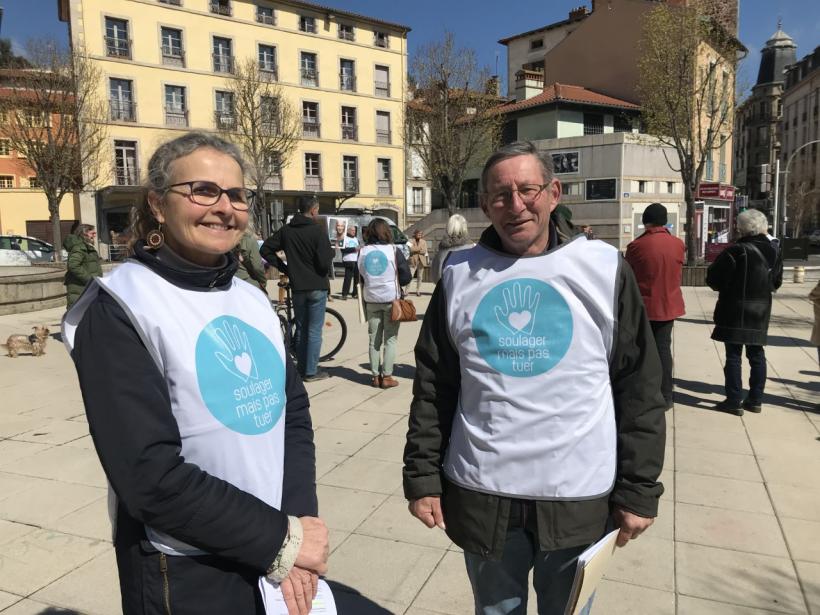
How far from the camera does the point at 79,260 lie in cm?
847

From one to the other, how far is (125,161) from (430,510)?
1397 inches

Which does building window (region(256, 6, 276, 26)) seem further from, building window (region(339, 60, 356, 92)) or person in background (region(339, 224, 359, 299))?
person in background (region(339, 224, 359, 299))

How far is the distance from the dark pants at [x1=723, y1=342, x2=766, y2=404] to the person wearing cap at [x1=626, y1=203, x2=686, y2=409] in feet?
1.94

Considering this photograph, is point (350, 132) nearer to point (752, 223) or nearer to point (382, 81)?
point (382, 81)

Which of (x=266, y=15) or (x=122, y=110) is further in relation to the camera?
(x=266, y=15)

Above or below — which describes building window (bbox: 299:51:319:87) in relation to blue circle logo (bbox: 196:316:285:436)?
above

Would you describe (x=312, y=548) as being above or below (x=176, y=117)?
below

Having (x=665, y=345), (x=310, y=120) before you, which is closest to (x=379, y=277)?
(x=665, y=345)

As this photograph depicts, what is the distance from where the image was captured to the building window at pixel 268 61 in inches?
1425

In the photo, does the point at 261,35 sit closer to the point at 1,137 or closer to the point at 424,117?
the point at 424,117

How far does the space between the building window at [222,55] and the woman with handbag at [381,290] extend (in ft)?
107

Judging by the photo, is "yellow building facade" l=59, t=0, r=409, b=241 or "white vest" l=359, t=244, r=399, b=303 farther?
"yellow building facade" l=59, t=0, r=409, b=241

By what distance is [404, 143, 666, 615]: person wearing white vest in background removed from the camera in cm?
178

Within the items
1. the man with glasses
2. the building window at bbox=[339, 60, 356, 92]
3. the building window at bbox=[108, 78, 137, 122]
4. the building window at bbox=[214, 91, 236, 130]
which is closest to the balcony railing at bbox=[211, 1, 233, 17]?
the building window at bbox=[214, 91, 236, 130]
